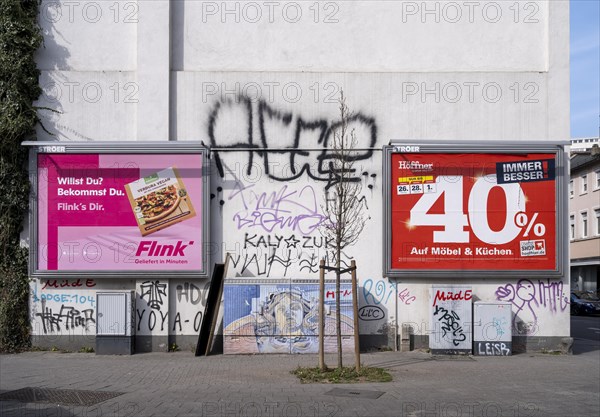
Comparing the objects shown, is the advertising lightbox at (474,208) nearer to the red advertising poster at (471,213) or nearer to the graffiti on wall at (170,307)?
the red advertising poster at (471,213)

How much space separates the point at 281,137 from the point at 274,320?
4315 mm

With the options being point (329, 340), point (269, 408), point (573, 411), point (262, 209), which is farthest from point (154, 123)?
point (573, 411)

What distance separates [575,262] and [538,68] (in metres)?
38.8

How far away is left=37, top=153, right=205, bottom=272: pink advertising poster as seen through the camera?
1579 cm

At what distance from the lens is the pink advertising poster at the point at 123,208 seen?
15.8 metres

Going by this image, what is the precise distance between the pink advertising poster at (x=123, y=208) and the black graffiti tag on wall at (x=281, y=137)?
102 cm

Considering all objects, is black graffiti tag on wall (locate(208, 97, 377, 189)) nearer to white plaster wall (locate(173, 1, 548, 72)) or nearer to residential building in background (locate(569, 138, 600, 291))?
white plaster wall (locate(173, 1, 548, 72))

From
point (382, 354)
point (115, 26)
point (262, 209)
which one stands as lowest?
point (382, 354)

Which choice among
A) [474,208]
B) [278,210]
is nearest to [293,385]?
[278,210]

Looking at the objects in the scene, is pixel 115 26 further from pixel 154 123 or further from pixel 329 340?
pixel 329 340

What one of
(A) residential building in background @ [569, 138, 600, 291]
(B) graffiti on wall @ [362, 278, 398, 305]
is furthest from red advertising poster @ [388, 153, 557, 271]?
(A) residential building in background @ [569, 138, 600, 291]

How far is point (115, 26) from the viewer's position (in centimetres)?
1644

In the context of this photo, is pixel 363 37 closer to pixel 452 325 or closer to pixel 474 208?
pixel 474 208

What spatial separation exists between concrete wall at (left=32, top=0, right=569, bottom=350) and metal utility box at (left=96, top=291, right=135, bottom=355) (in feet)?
1.88
